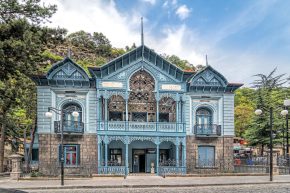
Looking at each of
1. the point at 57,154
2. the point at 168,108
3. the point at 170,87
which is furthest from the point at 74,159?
the point at 170,87

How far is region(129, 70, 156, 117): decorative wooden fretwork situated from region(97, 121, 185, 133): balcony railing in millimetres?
1708

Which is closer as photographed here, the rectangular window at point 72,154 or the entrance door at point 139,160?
the rectangular window at point 72,154

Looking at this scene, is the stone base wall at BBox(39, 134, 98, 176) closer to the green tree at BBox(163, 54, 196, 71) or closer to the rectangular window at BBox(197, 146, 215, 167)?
the rectangular window at BBox(197, 146, 215, 167)

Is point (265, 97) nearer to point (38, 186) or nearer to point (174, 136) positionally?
point (174, 136)

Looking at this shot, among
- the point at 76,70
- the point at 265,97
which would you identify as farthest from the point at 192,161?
the point at 265,97

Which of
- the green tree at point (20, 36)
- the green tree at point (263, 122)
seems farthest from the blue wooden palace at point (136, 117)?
the green tree at point (263, 122)

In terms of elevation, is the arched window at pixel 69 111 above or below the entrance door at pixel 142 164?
above

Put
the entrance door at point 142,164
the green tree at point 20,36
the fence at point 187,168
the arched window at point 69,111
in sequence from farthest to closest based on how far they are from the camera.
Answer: the entrance door at point 142,164 < the arched window at point 69,111 < the fence at point 187,168 < the green tree at point 20,36

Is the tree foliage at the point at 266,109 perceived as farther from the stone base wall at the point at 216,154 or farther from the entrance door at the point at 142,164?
the entrance door at the point at 142,164

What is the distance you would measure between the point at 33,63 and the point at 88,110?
330 inches

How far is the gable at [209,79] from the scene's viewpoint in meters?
34.2

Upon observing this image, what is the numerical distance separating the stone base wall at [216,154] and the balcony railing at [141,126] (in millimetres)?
1460

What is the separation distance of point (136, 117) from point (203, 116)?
559 cm

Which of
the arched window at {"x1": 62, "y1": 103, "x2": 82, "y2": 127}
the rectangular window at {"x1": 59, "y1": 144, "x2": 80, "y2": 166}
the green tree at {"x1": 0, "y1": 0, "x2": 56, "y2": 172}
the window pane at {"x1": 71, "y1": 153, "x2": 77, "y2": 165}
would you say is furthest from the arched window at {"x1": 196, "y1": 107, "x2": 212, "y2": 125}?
the green tree at {"x1": 0, "y1": 0, "x2": 56, "y2": 172}
